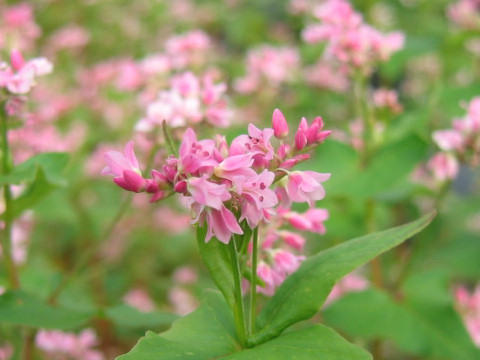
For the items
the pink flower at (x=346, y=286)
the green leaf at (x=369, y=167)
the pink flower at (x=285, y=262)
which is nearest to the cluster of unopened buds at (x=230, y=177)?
the pink flower at (x=285, y=262)

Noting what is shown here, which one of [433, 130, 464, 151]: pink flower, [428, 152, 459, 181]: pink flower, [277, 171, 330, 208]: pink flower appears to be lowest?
[428, 152, 459, 181]: pink flower

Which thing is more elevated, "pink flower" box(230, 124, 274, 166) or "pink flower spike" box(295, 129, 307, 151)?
"pink flower" box(230, 124, 274, 166)

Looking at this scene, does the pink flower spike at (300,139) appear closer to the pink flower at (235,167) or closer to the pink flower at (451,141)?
the pink flower at (235,167)

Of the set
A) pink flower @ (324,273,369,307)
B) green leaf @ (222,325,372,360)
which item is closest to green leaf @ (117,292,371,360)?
green leaf @ (222,325,372,360)

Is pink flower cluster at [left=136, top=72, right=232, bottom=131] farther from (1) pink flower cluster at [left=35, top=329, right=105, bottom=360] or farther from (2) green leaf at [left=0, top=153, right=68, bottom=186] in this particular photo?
(1) pink flower cluster at [left=35, top=329, right=105, bottom=360]

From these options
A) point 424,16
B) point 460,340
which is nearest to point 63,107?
Result: point 460,340

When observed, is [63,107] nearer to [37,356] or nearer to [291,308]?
[37,356]

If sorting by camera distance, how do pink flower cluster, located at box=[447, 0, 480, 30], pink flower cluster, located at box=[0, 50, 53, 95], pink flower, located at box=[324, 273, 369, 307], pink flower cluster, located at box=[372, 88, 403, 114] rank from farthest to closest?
pink flower cluster, located at box=[447, 0, 480, 30], pink flower, located at box=[324, 273, 369, 307], pink flower cluster, located at box=[372, 88, 403, 114], pink flower cluster, located at box=[0, 50, 53, 95]

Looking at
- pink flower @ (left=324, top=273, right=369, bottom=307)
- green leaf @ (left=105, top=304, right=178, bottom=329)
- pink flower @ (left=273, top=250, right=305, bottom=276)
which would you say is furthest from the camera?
pink flower @ (left=324, top=273, right=369, bottom=307)
